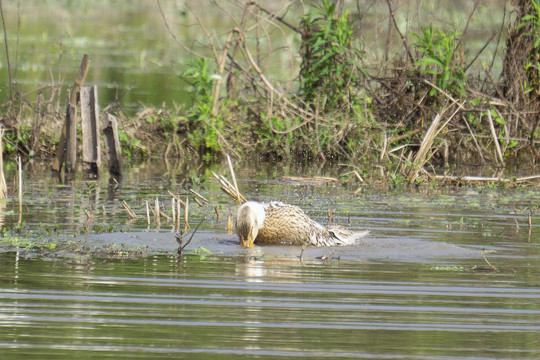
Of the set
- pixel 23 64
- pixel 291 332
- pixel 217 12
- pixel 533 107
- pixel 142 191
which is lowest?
pixel 291 332

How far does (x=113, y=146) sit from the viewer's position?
51.8ft

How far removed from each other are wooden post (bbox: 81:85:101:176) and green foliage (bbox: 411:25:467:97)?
5.34 metres

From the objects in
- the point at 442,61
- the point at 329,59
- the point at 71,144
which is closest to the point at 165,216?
the point at 71,144

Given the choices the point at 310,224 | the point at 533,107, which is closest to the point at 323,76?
the point at 533,107

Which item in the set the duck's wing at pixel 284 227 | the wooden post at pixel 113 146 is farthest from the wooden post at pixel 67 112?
the duck's wing at pixel 284 227

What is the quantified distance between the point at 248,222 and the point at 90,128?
6.70m

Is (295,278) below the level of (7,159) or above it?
below

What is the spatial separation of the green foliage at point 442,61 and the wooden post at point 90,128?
534 centimetres

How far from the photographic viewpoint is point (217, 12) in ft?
148

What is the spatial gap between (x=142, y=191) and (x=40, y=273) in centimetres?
596

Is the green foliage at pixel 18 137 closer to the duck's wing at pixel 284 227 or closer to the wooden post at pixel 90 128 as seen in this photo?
the wooden post at pixel 90 128

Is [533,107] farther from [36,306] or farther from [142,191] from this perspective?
[36,306]

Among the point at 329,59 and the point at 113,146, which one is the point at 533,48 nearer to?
the point at 329,59

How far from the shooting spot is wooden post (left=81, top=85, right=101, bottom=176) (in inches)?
615
